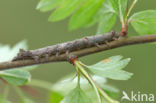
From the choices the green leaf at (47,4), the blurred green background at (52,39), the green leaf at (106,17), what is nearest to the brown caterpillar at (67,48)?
the green leaf at (106,17)

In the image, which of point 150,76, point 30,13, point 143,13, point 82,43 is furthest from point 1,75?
point 30,13

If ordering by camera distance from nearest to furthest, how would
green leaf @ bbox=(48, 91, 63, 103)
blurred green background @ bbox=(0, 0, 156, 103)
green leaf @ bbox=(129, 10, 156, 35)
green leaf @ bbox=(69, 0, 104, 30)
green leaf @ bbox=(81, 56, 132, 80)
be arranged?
1. green leaf @ bbox=(81, 56, 132, 80)
2. green leaf @ bbox=(129, 10, 156, 35)
3. green leaf @ bbox=(69, 0, 104, 30)
4. green leaf @ bbox=(48, 91, 63, 103)
5. blurred green background @ bbox=(0, 0, 156, 103)

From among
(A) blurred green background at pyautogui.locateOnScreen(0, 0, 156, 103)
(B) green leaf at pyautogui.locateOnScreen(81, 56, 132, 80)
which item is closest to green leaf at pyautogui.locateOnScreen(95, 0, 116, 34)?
(B) green leaf at pyautogui.locateOnScreen(81, 56, 132, 80)

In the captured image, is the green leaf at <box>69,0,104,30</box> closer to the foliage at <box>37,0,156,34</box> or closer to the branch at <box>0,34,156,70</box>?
the foliage at <box>37,0,156,34</box>

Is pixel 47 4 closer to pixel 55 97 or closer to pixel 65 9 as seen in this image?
pixel 65 9

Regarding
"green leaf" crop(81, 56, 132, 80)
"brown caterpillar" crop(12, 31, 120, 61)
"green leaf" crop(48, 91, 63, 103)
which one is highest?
"brown caterpillar" crop(12, 31, 120, 61)

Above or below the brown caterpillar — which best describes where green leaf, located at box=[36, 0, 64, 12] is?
above
